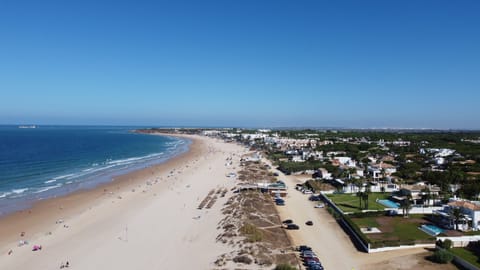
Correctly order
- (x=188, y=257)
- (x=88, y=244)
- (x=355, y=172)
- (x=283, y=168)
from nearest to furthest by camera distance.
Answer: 1. (x=188, y=257)
2. (x=88, y=244)
3. (x=355, y=172)
4. (x=283, y=168)

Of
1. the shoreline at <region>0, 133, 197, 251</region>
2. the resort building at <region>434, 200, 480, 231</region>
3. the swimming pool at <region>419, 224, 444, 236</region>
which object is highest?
the resort building at <region>434, 200, 480, 231</region>

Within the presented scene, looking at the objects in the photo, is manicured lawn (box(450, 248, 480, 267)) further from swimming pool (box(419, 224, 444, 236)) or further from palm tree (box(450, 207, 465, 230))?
palm tree (box(450, 207, 465, 230))

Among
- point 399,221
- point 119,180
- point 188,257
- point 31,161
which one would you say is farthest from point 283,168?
point 31,161

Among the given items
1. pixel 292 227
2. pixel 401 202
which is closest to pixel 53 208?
pixel 292 227

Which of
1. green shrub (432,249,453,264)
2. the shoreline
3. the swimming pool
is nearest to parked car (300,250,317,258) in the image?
green shrub (432,249,453,264)

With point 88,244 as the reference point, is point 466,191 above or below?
above

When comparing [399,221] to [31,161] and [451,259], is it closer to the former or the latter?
[451,259]
